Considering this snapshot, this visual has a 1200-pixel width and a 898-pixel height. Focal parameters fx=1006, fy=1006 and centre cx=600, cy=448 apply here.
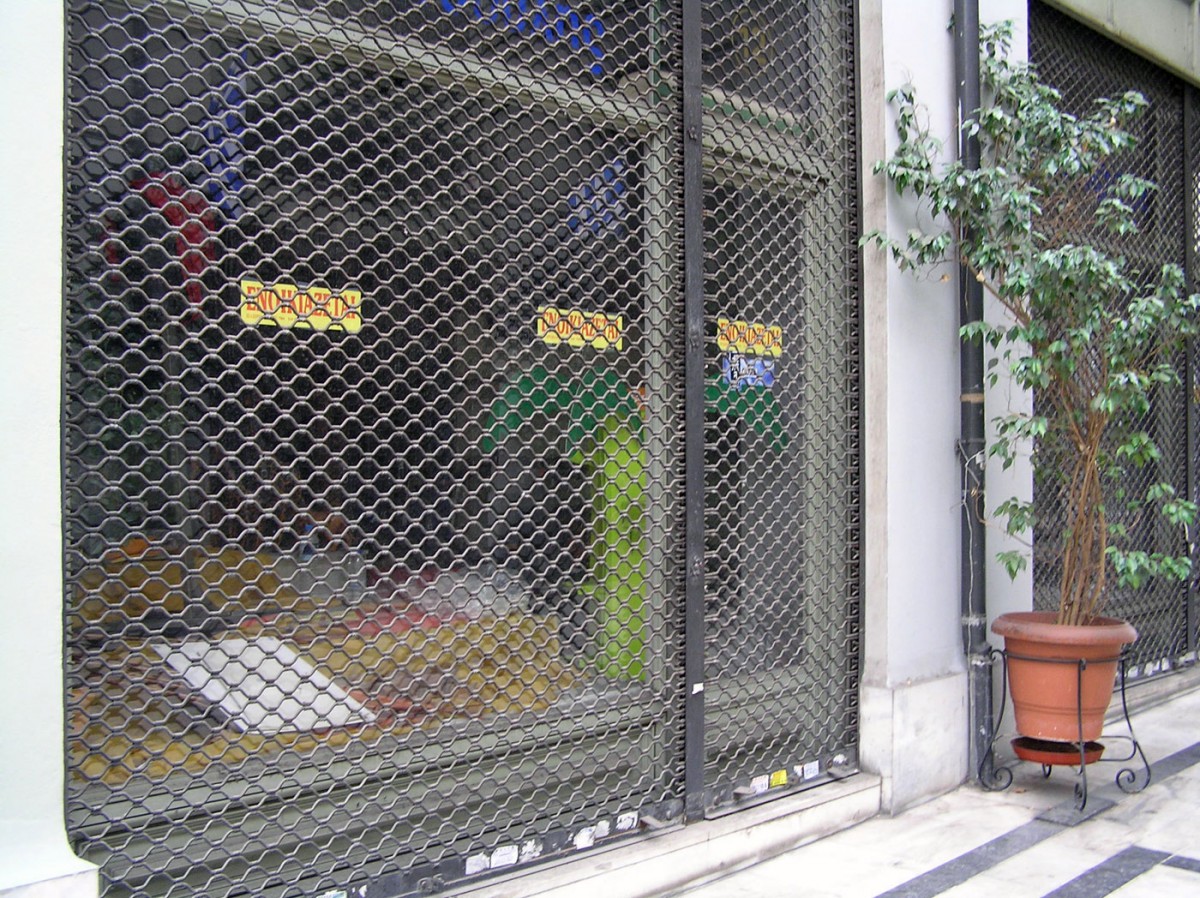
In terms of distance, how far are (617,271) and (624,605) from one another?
4.61 ft

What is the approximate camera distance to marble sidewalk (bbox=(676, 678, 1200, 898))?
4000 millimetres

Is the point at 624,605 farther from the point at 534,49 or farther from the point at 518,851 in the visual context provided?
the point at 534,49

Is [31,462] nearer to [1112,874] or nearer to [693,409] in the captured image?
[693,409]

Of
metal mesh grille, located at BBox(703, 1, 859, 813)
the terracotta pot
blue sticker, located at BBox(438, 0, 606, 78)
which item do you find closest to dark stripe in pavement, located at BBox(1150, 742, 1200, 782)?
the terracotta pot

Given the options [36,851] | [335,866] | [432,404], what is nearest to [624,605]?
[432,404]

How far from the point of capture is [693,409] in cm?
430

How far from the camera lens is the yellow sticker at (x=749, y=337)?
4805 mm

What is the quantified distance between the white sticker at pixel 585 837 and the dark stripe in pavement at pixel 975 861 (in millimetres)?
1149

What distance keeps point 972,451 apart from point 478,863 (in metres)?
3.29

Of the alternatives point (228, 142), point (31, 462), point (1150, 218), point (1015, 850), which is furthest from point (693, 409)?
point (1150, 218)

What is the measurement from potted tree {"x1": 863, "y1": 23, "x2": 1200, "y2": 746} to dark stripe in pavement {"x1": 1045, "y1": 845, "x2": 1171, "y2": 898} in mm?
582

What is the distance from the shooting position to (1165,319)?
5176mm

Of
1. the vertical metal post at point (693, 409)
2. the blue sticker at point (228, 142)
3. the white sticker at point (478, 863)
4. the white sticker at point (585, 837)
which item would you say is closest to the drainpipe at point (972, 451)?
the vertical metal post at point (693, 409)

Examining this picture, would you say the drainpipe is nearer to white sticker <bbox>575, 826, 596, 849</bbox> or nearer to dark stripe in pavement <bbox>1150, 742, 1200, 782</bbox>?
dark stripe in pavement <bbox>1150, 742, 1200, 782</bbox>
